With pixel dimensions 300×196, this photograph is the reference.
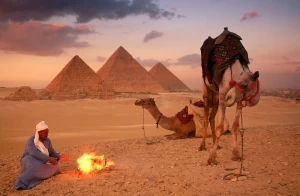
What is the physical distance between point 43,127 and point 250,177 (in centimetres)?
343

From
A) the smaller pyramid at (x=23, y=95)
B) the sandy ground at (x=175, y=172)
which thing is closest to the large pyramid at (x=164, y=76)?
the smaller pyramid at (x=23, y=95)

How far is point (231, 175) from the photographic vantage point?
445 cm

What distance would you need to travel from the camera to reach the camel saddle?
17.5 feet

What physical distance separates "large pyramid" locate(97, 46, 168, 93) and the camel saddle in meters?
73.7

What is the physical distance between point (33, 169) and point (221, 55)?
3715mm

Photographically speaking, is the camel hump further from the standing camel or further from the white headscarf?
the white headscarf

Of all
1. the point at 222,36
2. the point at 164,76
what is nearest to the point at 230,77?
the point at 222,36

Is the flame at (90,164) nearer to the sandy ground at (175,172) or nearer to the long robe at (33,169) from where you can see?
the sandy ground at (175,172)

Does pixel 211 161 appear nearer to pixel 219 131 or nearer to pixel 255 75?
pixel 219 131

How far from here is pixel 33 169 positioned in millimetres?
4961

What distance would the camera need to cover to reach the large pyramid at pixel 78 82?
45750mm

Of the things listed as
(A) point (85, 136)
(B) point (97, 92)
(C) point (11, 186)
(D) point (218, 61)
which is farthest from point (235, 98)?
(B) point (97, 92)

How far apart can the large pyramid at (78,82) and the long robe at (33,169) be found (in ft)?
128

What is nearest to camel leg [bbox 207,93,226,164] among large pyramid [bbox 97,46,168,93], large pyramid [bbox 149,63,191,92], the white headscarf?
the white headscarf
